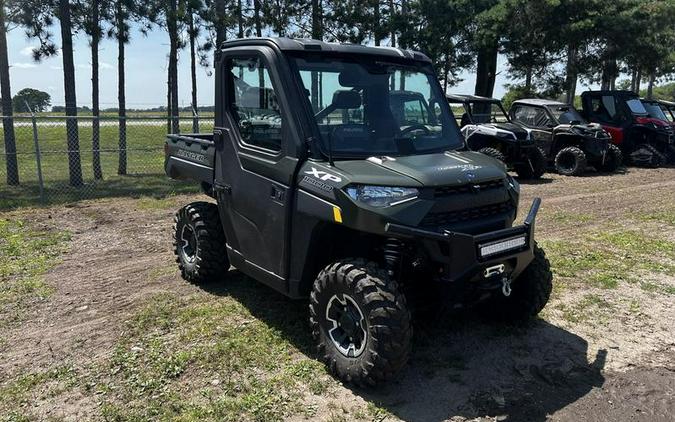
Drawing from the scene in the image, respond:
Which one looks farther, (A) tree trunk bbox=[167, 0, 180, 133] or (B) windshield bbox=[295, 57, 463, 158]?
(A) tree trunk bbox=[167, 0, 180, 133]

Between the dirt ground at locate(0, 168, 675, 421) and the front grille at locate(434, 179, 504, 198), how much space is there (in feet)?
3.65

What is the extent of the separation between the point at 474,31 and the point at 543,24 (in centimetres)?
257

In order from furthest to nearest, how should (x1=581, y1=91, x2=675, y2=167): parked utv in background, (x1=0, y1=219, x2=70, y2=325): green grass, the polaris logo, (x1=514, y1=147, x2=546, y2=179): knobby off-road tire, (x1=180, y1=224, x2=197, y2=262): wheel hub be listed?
(x1=581, y1=91, x2=675, y2=167): parked utv in background → (x1=514, y1=147, x2=546, y2=179): knobby off-road tire → (x1=180, y1=224, x2=197, y2=262): wheel hub → (x1=0, y1=219, x2=70, y2=325): green grass → the polaris logo

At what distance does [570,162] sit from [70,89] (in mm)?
12333

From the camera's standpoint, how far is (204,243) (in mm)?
5391

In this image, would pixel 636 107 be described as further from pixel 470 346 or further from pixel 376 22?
pixel 470 346

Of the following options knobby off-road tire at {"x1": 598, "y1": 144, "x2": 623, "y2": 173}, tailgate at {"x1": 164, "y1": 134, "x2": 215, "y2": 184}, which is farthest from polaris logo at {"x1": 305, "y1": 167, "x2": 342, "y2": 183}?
knobby off-road tire at {"x1": 598, "y1": 144, "x2": 623, "y2": 173}

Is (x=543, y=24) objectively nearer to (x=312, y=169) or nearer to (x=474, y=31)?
(x=474, y=31)

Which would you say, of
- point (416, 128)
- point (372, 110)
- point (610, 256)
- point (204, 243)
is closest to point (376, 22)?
point (610, 256)

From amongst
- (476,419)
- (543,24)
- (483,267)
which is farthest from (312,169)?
(543,24)

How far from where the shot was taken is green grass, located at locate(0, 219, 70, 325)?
5344 millimetres

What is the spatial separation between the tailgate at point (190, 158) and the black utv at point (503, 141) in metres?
7.92

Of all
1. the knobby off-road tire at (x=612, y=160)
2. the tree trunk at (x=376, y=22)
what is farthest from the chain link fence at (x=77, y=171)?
the knobby off-road tire at (x=612, y=160)

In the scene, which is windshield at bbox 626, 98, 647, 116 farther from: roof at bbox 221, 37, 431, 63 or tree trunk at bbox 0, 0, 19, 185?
tree trunk at bbox 0, 0, 19, 185
